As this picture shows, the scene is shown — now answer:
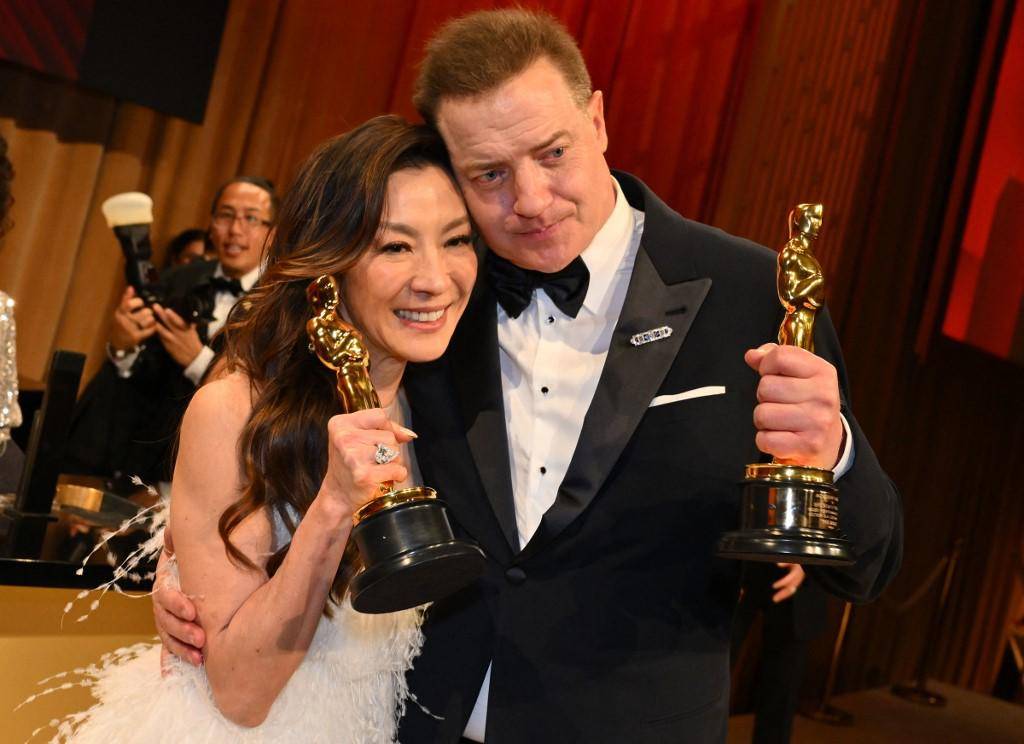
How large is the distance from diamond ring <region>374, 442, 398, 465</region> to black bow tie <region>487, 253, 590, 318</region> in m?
0.60

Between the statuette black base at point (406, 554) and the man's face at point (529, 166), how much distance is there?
66 centimetres

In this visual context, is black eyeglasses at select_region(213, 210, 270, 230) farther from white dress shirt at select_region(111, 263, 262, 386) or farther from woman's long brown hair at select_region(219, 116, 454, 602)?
woman's long brown hair at select_region(219, 116, 454, 602)

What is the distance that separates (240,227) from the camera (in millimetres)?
4746

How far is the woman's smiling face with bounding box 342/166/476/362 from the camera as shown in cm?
191

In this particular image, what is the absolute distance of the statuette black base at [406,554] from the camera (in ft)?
4.71

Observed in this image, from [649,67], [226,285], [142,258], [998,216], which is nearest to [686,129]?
[649,67]

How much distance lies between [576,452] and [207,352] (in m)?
2.76

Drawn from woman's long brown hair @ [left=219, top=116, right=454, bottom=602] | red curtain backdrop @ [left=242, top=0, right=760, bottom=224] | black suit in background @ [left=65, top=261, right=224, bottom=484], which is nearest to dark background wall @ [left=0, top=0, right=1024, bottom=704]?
red curtain backdrop @ [left=242, top=0, right=760, bottom=224]

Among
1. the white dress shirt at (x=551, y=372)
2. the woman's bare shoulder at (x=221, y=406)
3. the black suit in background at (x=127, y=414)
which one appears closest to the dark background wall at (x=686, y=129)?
the black suit in background at (x=127, y=414)

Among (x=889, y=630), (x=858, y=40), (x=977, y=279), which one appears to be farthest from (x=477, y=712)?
(x=889, y=630)

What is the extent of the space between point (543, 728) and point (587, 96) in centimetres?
112

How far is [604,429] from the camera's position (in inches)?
71.7

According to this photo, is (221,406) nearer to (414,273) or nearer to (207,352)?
(414,273)

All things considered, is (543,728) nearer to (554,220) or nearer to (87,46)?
(554,220)
